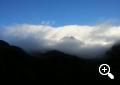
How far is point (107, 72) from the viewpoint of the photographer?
3055 centimetres
